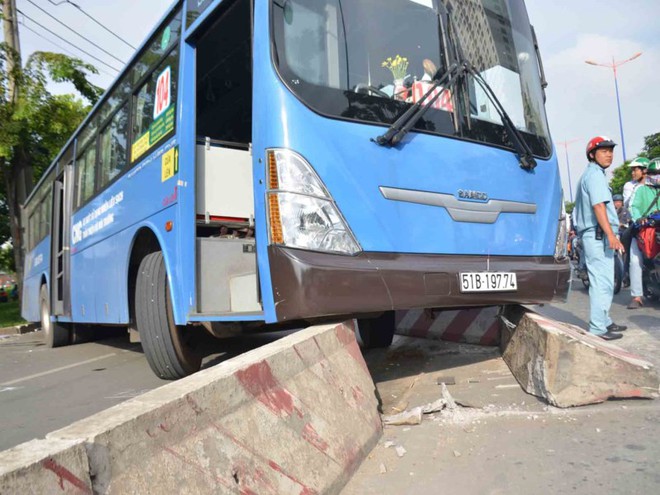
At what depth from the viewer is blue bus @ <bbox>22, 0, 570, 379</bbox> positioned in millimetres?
2938

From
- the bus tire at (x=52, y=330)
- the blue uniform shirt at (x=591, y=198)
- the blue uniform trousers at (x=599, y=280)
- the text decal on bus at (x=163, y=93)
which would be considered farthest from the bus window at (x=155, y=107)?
the bus tire at (x=52, y=330)

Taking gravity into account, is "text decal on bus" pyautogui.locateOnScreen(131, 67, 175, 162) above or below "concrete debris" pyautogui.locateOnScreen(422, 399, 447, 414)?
above

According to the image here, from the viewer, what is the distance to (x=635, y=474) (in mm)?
2215

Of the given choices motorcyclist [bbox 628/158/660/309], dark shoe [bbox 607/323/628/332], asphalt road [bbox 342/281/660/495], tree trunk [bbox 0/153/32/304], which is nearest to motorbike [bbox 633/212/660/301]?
motorcyclist [bbox 628/158/660/309]

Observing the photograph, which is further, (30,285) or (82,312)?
(30,285)

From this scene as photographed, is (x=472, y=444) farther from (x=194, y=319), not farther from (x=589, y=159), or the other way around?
(x=589, y=159)

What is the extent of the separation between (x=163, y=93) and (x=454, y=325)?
323 centimetres

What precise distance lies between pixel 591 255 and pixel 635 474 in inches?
117

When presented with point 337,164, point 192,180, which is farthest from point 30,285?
point 337,164

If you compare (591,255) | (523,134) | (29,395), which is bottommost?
(29,395)

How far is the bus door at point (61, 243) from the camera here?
7691mm

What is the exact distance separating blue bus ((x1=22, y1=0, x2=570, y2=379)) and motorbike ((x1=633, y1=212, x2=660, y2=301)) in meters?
3.47

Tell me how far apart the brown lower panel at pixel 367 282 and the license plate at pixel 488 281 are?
0.03m

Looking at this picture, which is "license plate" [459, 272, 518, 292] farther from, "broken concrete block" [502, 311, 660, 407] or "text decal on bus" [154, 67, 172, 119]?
"text decal on bus" [154, 67, 172, 119]
